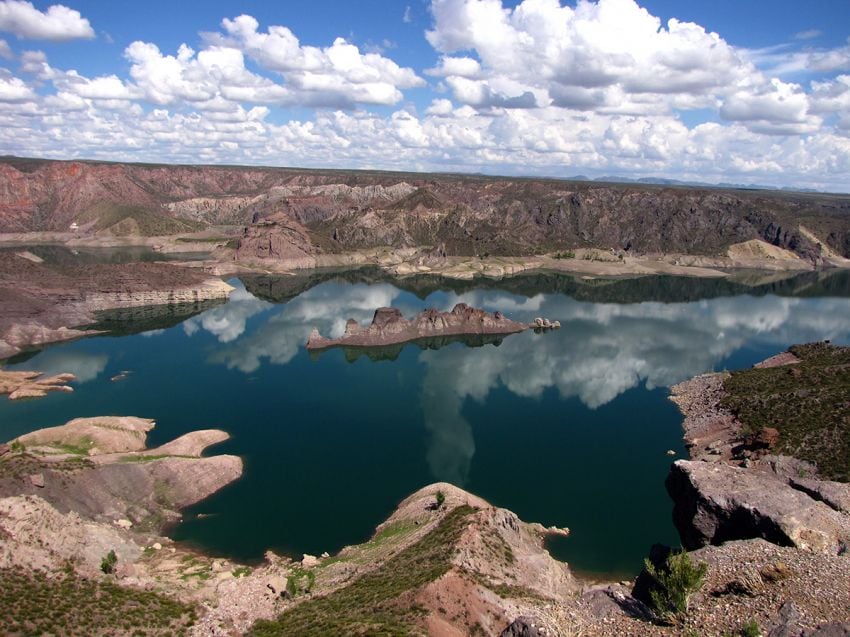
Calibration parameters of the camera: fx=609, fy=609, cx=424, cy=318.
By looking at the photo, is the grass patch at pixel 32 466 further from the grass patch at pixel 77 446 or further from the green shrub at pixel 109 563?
the green shrub at pixel 109 563

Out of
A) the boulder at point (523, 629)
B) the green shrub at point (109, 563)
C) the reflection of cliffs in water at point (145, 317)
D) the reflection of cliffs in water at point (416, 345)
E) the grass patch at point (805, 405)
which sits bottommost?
the reflection of cliffs in water at point (145, 317)

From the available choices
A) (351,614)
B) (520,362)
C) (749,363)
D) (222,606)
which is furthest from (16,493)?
(749,363)

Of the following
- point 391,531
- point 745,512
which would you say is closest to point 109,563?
point 391,531

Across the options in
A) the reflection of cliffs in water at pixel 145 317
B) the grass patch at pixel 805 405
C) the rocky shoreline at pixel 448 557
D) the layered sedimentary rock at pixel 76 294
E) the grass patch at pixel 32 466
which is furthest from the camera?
the reflection of cliffs in water at pixel 145 317

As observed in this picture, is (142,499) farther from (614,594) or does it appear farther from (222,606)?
(614,594)

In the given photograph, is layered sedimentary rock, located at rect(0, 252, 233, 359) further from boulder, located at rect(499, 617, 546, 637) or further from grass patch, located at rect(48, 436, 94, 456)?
boulder, located at rect(499, 617, 546, 637)

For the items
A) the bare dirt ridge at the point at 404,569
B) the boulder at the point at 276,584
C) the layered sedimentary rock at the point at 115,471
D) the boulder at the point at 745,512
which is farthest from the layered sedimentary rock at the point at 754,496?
the layered sedimentary rock at the point at 115,471

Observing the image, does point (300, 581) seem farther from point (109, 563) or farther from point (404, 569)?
point (109, 563)

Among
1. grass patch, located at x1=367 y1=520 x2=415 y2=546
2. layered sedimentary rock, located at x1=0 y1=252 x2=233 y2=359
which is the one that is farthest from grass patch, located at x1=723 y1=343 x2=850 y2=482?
layered sedimentary rock, located at x1=0 y1=252 x2=233 y2=359
